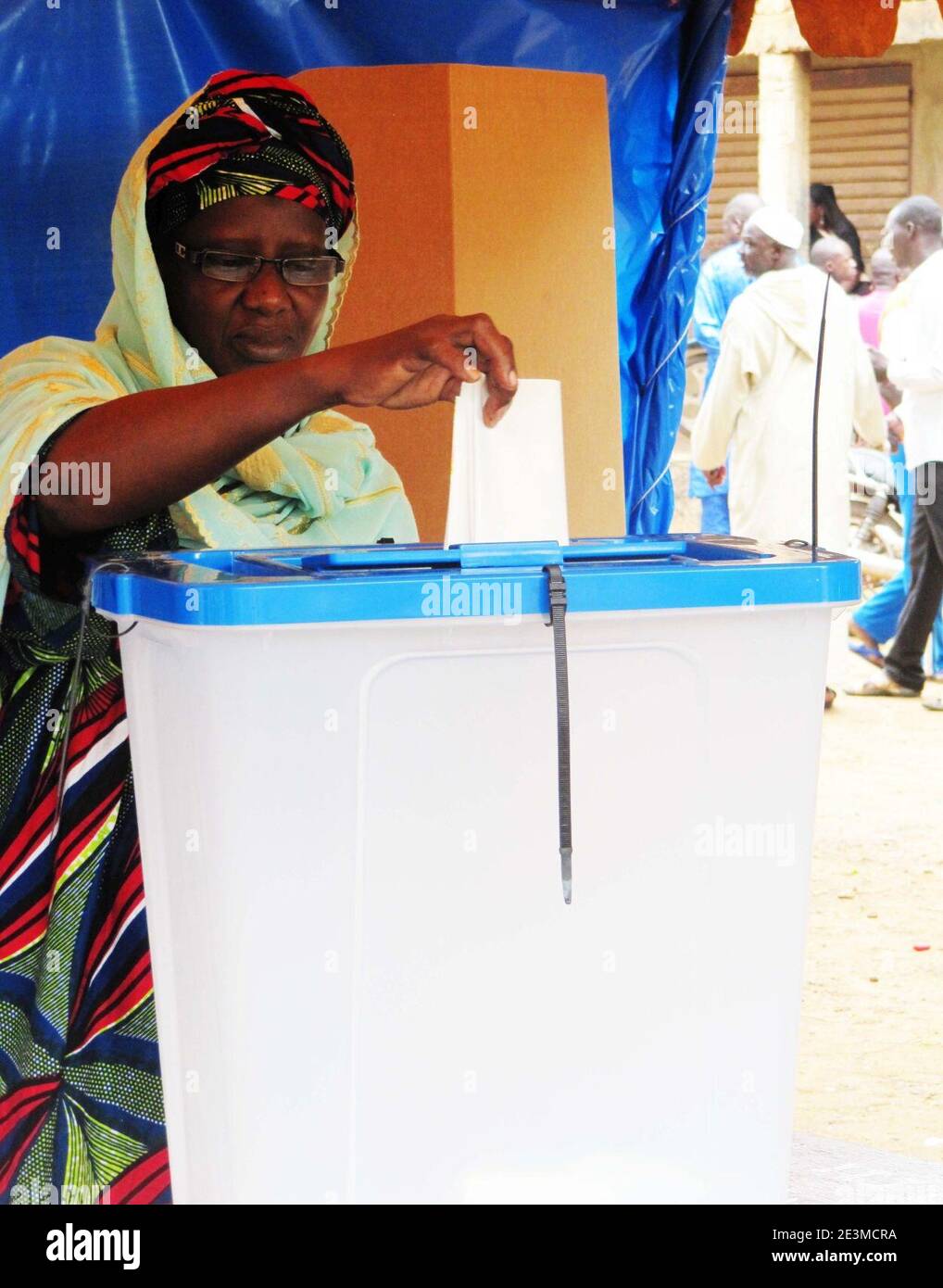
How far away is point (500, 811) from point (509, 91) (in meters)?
1.85

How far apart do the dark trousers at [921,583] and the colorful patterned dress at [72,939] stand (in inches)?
181

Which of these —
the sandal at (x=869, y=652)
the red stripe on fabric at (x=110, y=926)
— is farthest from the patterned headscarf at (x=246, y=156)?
the sandal at (x=869, y=652)

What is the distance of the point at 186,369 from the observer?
244 cm

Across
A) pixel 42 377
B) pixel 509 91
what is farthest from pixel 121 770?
pixel 509 91

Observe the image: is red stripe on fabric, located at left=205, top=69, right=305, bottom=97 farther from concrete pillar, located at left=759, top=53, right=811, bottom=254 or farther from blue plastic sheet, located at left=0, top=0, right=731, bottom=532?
concrete pillar, located at left=759, top=53, right=811, bottom=254

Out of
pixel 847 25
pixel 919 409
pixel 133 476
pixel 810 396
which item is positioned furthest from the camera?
Answer: pixel 919 409

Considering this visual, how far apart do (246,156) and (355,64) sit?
609mm

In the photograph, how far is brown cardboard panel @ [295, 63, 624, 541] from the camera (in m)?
3.03

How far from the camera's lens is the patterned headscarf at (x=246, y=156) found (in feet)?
8.05

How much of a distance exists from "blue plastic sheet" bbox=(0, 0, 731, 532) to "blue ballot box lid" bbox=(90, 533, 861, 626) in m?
0.94

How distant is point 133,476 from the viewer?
2.00m

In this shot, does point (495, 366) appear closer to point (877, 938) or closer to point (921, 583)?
point (877, 938)

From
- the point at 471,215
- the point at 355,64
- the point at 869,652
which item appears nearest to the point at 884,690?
the point at 869,652
